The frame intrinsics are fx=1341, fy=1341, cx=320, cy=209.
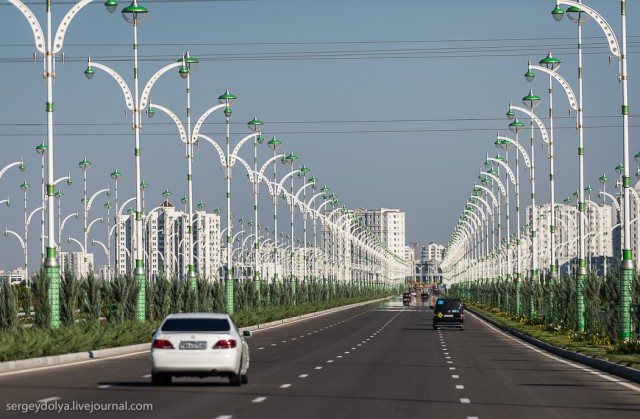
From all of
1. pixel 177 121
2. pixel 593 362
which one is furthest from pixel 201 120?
pixel 593 362

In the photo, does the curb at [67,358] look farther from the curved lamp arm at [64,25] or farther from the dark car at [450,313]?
the dark car at [450,313]

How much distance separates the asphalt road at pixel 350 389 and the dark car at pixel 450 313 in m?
25.1

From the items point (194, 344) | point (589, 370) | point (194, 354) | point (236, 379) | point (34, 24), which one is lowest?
point (589, 370)

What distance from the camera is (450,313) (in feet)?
219

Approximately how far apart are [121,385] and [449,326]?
45642mm

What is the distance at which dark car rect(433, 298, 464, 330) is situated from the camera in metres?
66.8

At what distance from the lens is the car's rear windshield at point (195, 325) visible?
25.6 m

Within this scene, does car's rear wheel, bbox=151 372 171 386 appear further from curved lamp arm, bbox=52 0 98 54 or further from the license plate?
curved lamp arm, bbox=52 0 98 54

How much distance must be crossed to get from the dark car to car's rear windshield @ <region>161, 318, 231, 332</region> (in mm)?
41659

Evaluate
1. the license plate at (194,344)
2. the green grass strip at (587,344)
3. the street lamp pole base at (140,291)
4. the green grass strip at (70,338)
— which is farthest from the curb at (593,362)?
the street lamp pole base at (140,291)

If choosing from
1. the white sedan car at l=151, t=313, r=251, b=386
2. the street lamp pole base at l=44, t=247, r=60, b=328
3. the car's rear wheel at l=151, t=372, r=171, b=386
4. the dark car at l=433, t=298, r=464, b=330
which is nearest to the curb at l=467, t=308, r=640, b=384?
the white sedan car at l=151, t=313, r=251, b=386

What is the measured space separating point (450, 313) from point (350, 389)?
4216cm

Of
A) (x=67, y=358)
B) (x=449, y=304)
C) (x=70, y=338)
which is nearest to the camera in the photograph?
(x=67, y=358)

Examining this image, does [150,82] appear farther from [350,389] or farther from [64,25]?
[350,389]
